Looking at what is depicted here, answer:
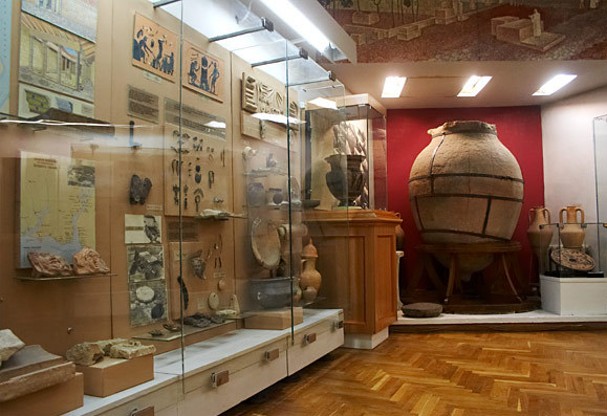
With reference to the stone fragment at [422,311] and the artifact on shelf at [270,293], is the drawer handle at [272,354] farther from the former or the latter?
the stone fragment at [422,311]

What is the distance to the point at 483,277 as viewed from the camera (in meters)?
5.42

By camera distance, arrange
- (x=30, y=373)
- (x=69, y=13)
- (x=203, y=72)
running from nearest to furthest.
Result: 1. (x=30, y=373)
2. (x=69, y=13)
3. (x=203, y=72)

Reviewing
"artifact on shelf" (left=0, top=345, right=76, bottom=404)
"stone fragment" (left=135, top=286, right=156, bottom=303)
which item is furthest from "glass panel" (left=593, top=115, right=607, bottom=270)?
"artifact on shelf" (left=0, top=345, right=76, bottom=404)

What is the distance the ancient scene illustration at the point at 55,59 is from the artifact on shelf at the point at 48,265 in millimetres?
587

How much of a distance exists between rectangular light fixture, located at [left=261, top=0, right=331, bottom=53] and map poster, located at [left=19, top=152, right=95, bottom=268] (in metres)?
1.53

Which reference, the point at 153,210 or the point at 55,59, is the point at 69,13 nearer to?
the point at 55,59

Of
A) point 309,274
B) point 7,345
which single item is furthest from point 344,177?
point 7,345

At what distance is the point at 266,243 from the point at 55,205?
4.70ft

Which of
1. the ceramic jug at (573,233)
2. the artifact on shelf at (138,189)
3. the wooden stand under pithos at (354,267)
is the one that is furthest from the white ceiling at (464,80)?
the artifact on shelf at (138,189)

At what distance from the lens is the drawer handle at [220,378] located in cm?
212

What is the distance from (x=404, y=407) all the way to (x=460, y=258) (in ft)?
9.26

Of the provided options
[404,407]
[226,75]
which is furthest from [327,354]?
[226,75]

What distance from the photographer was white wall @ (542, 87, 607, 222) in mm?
5449

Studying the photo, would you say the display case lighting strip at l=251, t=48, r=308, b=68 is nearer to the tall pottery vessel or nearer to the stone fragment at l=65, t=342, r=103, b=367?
the stone fragment at l=65, t=342, r=103, b=367
